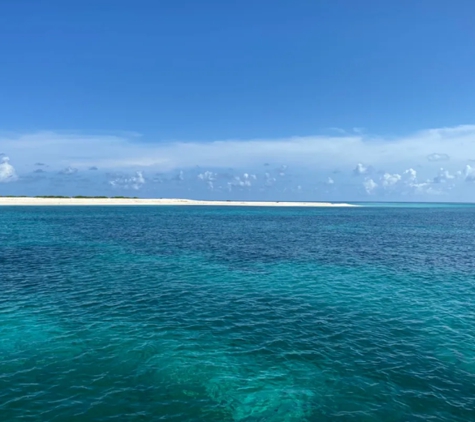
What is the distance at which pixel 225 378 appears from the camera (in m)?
18.9

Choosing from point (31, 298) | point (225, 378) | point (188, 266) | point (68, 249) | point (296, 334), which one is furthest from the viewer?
point (68, 249)

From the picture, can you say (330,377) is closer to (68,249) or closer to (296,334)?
(296,334)

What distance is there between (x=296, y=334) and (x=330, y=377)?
19.1 feet

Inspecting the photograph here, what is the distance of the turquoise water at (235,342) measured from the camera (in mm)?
16516

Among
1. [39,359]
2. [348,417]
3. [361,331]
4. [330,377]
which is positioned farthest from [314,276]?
[39,359]

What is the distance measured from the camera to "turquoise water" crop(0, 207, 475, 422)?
16.5m

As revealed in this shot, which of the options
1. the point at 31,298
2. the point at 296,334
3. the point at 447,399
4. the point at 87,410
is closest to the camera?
the point at 87,410

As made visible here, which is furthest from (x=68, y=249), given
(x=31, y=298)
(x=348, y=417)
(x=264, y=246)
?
(x=348, y=417)

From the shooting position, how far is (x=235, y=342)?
2345 cm

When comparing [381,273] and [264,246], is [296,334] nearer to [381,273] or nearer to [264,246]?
[381,273]

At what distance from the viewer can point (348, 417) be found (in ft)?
51.9

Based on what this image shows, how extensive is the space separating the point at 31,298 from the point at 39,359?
13660 mm

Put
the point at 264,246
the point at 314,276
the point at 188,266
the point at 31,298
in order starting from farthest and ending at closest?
the point at 264,246, the point at 188,266, the point at 314,276, the point at 31,298

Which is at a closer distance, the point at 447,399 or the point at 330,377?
the point at 447,399
